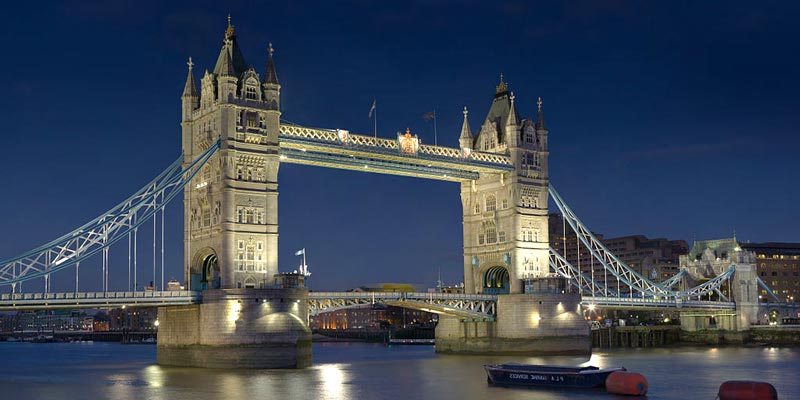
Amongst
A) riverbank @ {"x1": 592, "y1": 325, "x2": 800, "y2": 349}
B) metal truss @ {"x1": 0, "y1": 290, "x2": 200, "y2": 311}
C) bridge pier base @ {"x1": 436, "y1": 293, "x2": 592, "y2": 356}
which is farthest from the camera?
riverbank @ {"x1": 592, "y1": 325, "x2": 800, "y2": 349}

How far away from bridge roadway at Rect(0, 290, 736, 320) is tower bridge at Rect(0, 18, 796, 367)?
0.12m

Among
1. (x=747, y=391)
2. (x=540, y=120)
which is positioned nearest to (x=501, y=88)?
(x=540, y=120)

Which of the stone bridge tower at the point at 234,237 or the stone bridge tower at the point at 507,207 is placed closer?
the stone bridge tower at the point at 234,237

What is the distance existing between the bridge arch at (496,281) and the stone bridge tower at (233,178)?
27611mm

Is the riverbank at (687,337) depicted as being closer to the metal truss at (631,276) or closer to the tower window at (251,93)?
the metal truss at (631,276)

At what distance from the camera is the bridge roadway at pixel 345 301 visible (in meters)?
64.4

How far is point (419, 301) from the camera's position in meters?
84.7

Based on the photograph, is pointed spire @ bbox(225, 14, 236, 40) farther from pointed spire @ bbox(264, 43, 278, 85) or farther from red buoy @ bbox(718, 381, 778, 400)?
red buoy @ bbox(718, 381, 778, 400)

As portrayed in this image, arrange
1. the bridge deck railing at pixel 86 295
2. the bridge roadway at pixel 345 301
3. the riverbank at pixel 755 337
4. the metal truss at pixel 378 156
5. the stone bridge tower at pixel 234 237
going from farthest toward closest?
the riverbank at pixel 755 337, the metal truss at pixel 378 156, the stone bridge tower at pixel 234 237, the bridge roadway at pixel 345 301, the bridge deck railing at pixel 86 295

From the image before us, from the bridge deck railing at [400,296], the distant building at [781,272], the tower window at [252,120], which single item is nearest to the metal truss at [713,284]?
the bridge deck railing at [400,296]

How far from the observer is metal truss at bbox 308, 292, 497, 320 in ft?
261

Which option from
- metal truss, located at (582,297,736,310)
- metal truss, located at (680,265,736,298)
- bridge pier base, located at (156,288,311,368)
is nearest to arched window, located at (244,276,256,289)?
bridge pier base, located at (156,288,311,368)

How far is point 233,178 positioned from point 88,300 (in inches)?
561

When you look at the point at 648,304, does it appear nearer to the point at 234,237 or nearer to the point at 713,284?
the point at 713,284
